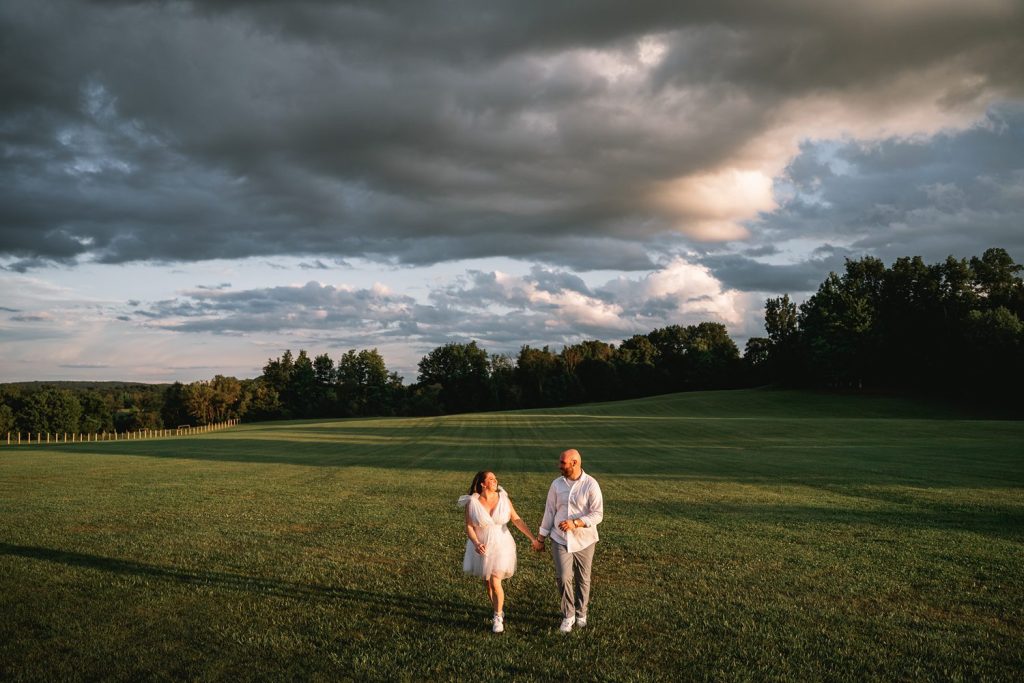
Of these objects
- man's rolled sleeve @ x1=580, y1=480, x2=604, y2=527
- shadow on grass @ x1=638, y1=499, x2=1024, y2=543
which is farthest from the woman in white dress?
shadow on grass @ x1=638, y1=499, x2=1024, y2=543

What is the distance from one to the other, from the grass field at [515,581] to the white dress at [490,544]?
80 centimetres

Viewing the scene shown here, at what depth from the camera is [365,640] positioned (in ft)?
26.3

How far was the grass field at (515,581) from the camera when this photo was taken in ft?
24.3

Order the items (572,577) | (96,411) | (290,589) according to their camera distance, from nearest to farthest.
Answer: (572,577)
(290,589)
(96,411)

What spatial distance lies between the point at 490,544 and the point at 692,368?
12046 cm

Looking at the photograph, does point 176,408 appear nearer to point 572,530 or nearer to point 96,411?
point 96,411

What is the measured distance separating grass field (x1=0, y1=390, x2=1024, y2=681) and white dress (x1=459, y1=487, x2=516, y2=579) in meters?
0.80

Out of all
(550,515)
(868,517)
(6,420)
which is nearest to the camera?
(550,515)

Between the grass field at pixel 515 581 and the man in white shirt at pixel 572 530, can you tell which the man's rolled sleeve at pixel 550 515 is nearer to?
the man in white shirt at pixel 572 530

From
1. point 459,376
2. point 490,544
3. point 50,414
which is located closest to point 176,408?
point 50,414

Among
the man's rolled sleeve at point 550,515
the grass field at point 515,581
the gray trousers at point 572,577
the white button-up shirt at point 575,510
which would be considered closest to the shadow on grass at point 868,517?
the grass field at point 515,581

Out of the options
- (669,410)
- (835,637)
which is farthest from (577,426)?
Answer: (835,637)

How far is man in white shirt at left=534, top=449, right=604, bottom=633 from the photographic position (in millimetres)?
8234

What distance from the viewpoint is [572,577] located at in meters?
8.39
